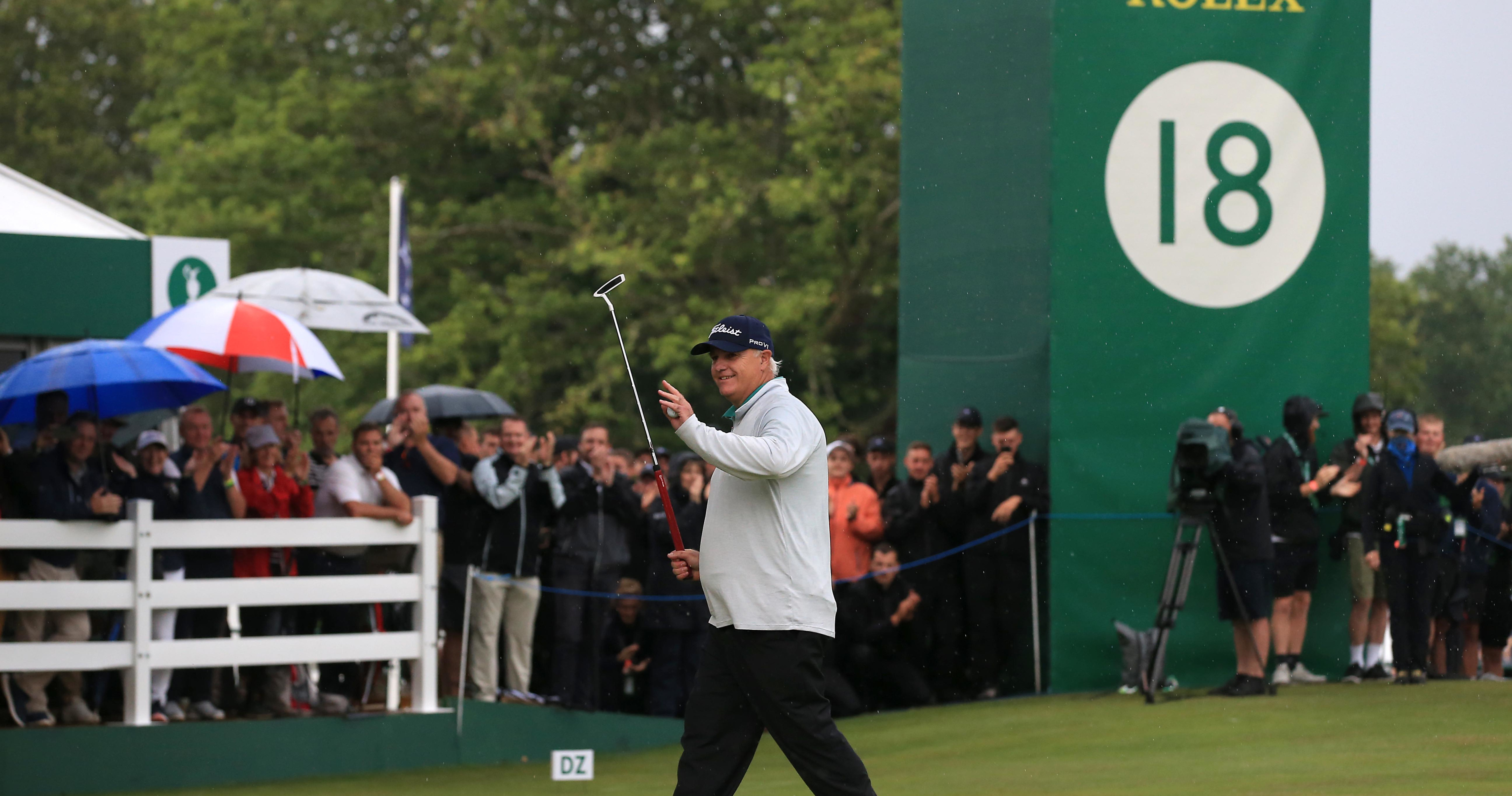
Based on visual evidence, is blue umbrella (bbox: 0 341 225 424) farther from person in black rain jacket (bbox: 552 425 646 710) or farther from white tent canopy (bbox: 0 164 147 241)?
white tent canopy (bbox: 0 164 147 241)

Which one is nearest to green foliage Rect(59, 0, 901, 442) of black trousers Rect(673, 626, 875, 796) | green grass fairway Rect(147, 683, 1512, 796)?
green grass fairway Rect(147, 683, 1512, 796)

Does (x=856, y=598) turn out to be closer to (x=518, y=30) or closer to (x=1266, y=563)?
(x=1266, y=563)

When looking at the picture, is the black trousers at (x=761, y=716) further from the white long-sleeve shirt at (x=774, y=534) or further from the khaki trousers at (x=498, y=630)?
the khaki trousers at (x=498, y=630)

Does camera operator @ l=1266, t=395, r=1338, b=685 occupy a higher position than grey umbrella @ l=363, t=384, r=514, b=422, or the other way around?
grey umbrella @ l=363, t=384, r=514, b=422

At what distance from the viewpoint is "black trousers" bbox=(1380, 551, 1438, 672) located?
12.2m

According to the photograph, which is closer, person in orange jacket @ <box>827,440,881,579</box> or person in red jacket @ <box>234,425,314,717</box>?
person in red jacket @ <box>234,425,314,717</box>

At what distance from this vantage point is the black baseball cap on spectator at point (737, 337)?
654 cm

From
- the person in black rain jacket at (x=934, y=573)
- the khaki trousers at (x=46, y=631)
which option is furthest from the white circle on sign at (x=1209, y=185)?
the khaki trousers at (x=46, y=631)

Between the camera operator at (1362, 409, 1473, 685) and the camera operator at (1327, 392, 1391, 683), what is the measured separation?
0.09m

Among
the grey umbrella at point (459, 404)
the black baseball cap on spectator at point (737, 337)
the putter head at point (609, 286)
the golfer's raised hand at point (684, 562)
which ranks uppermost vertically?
the putter head at point (609, 286)

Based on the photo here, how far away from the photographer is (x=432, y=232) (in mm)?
31156

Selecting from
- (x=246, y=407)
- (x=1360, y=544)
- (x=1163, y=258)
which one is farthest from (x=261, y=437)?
(x=1360, y=544)

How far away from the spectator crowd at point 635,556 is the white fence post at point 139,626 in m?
0.18

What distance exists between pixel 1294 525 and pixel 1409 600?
2.87 feet
